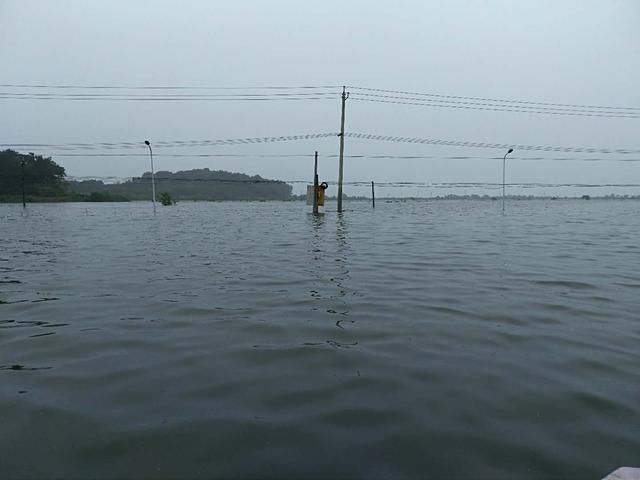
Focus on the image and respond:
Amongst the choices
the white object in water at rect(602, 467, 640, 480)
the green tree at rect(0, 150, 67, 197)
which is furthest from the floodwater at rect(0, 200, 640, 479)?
the green tree at rect(0, 150, 67, 197)

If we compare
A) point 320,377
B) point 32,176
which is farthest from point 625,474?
point 32,176

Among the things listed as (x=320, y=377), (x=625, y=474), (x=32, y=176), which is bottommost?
(x=320, y=377)

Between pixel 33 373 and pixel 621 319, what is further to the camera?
pixel 621 319

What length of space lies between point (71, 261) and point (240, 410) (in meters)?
9.70

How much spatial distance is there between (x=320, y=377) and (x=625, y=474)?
2.22 m

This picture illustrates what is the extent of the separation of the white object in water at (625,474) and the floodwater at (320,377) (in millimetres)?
119

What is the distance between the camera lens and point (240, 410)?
10.5 ft

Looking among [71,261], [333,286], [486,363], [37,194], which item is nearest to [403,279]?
[333,286]

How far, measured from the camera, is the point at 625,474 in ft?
7.64

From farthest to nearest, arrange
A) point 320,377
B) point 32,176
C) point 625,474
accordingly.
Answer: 1. point 32,176
2. point 320,377
3. point 625,474

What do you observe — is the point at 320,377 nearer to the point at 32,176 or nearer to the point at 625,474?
the point at 625,474

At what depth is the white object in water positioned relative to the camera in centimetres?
229

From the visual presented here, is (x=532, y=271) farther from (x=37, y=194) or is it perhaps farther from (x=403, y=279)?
(x=37, y=194)

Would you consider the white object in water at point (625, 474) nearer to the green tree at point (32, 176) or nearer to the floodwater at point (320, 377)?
the floodwater at point (320, 377)
